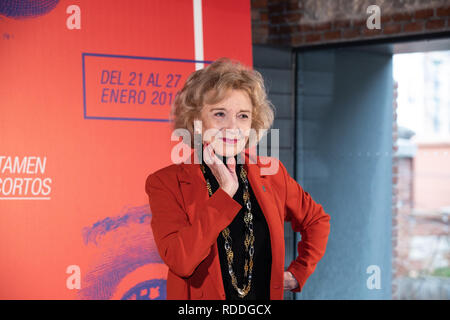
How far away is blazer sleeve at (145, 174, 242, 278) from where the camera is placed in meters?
1.38

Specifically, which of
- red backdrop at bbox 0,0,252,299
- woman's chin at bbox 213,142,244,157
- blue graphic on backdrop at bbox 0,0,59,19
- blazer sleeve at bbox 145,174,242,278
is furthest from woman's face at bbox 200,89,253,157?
blue graphic on backdrop at bbox 0,0,59,19

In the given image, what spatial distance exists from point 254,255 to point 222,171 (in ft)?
0.98

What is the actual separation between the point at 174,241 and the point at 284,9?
2.71m

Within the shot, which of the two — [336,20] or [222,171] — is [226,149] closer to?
[222,171]

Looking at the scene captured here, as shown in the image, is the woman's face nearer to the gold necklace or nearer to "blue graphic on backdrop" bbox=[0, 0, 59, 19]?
the gold necklace

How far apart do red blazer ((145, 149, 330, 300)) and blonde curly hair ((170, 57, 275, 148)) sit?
16 cm

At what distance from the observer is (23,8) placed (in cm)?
228

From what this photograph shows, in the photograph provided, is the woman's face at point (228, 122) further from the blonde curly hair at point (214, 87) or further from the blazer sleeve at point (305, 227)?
the blazer sleeve at point (305, 227)

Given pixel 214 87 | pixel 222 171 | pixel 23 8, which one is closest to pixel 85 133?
pixel 23 8

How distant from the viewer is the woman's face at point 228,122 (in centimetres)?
159

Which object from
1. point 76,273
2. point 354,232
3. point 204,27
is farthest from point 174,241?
point 354,232

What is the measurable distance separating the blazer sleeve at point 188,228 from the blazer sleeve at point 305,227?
42 centimetres

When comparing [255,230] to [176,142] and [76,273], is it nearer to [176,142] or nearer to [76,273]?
[176,142]
